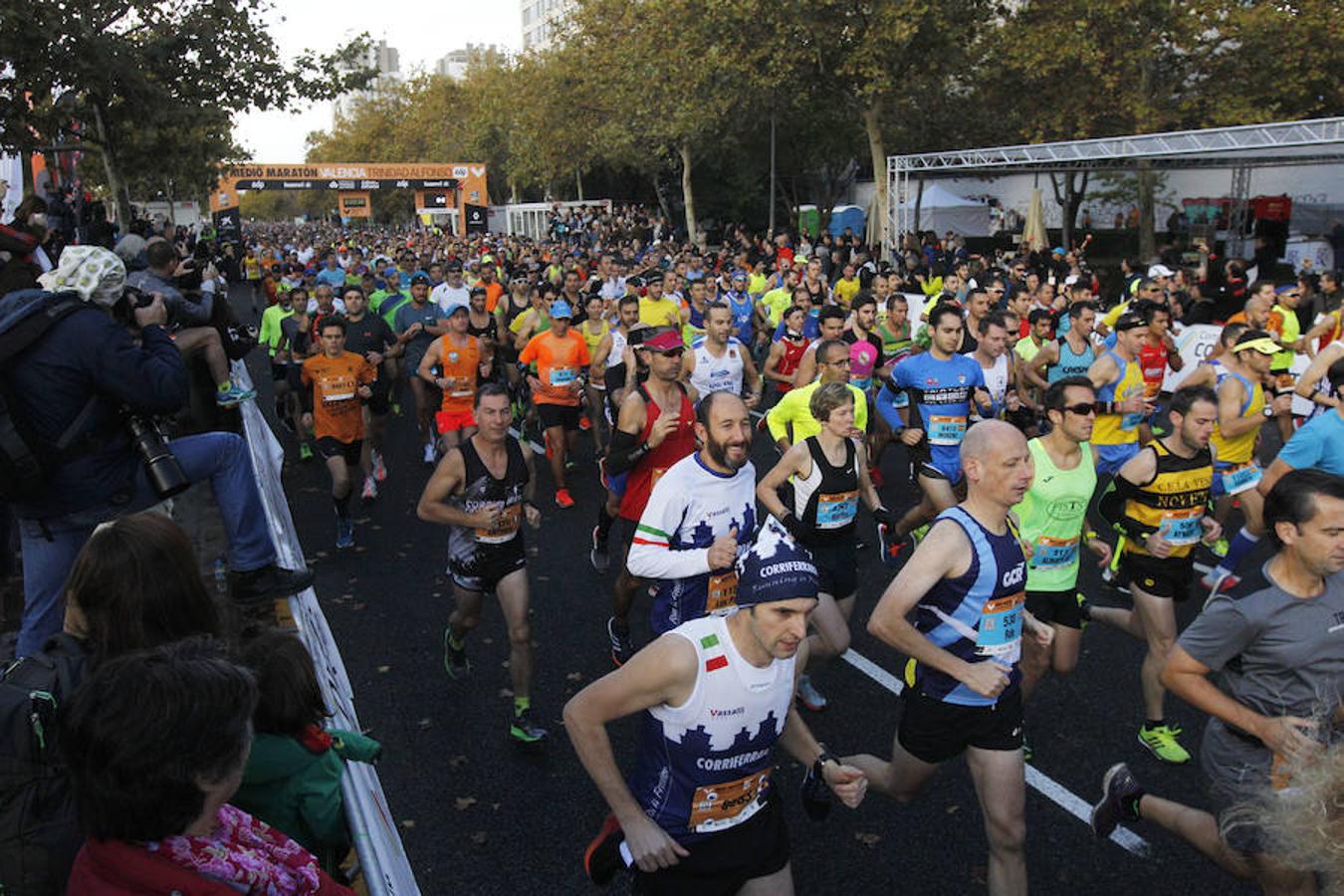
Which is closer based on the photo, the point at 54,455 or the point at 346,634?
the point at 54,455

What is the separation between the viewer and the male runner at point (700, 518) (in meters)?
4.55

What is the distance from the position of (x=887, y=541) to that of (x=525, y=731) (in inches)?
135

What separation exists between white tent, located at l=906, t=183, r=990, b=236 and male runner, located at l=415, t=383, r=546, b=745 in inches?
1281

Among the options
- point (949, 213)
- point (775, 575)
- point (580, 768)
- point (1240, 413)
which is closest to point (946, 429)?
point (1240, 413)

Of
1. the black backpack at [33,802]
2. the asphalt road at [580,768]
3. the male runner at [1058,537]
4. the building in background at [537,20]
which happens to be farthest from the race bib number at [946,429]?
the building in background at [537,20]

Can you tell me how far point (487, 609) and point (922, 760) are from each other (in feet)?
13.8

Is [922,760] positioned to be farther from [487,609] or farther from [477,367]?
[477,367]

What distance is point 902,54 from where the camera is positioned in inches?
998

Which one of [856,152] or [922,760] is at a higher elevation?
[856,152]

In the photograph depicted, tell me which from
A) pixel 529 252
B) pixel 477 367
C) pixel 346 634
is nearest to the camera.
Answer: pixel 346 634

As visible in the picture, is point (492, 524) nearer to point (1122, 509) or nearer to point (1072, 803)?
point (1072, 803)

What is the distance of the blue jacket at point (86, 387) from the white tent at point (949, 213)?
34418mm

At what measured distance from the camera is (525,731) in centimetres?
521

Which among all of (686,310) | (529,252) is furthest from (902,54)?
(686,310)
